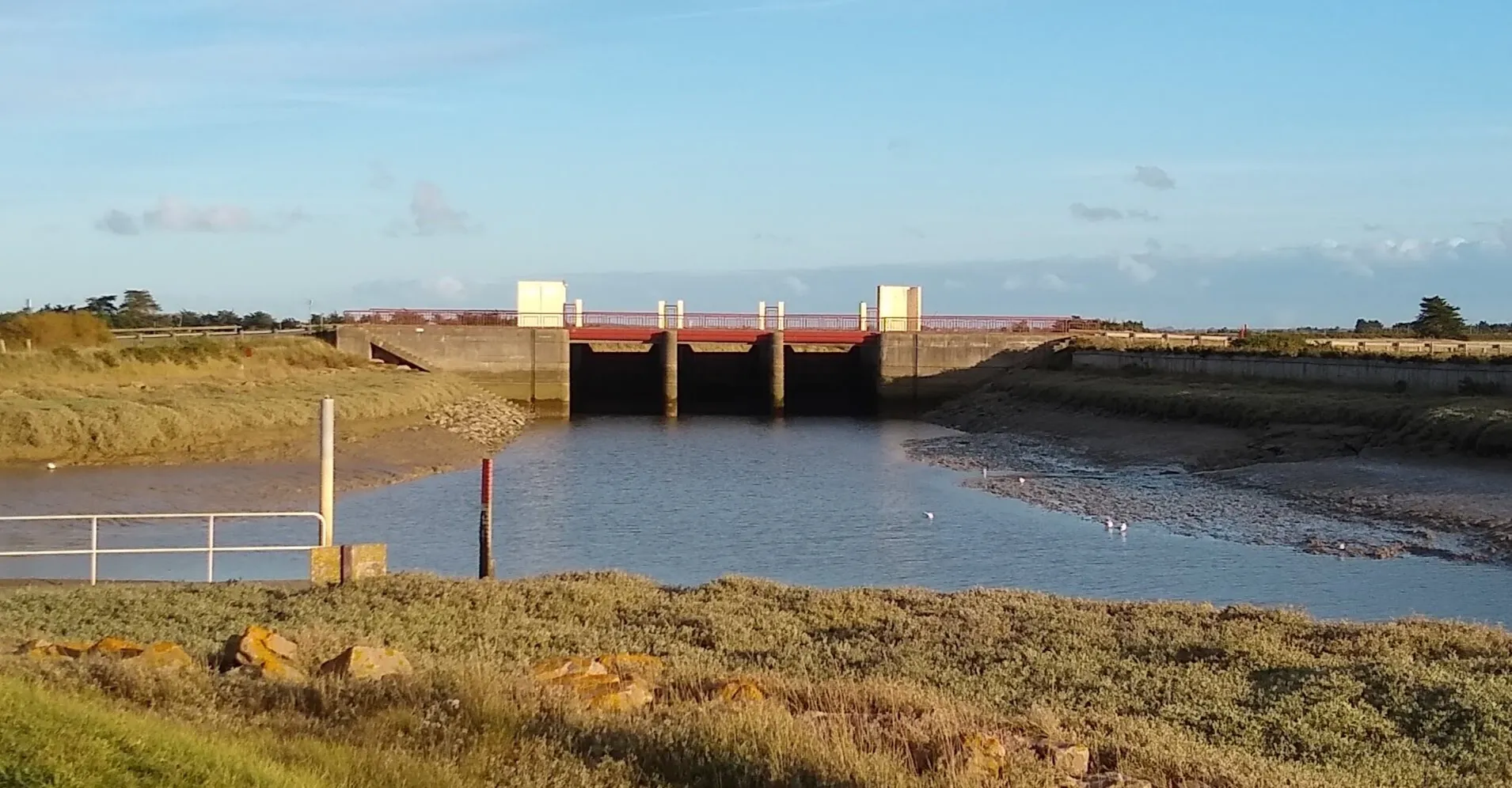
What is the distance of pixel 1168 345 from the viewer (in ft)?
216

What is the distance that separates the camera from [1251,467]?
1438 inches

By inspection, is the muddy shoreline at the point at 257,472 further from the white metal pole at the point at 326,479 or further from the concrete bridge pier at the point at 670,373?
the concrete bridge pier at the point at 670,373

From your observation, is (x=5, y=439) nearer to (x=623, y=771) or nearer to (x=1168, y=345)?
(x=623, y=771)

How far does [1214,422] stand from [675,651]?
35.0 metres

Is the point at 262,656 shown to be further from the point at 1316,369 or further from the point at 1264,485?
the point at 1316,369

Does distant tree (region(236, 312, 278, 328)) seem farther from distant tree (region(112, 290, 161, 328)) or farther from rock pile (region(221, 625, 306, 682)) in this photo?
rock pile (region(221, 625, 306, 682))

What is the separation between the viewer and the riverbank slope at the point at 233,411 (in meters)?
35.6

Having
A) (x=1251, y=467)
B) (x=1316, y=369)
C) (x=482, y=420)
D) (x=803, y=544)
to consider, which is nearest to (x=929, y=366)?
(x=1316, y=369)

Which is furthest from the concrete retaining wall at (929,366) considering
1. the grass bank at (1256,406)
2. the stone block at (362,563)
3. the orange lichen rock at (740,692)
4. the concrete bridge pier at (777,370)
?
the orange lichen rock at (740,692)

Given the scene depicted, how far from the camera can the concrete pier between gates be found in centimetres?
6512

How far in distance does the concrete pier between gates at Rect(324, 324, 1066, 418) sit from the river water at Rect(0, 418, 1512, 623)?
26997 millimetres

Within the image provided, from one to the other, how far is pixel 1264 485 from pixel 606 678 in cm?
2628

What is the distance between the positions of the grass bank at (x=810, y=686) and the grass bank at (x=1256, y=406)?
21.2 metres

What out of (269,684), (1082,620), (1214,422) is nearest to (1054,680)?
(1082,620)
